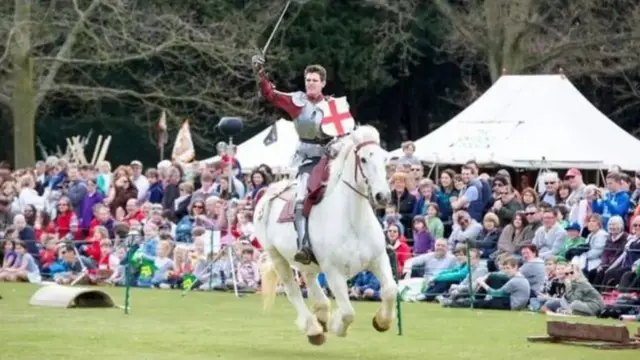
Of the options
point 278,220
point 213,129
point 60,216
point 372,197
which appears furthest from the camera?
point 213,129

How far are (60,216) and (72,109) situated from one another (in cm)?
2094

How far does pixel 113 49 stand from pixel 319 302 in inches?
955

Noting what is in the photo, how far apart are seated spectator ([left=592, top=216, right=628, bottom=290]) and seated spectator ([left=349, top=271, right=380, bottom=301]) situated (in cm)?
351

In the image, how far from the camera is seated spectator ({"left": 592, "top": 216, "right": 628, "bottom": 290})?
20.8 m

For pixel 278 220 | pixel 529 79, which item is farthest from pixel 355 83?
pixel 278 220

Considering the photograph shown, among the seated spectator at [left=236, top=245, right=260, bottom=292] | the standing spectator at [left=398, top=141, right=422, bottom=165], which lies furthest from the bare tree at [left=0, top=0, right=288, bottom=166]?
the seated spectator at [left=236, top=245, right=260, bottom=292]

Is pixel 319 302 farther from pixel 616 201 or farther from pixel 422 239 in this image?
pixel 422 239

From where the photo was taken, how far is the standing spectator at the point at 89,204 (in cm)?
2833

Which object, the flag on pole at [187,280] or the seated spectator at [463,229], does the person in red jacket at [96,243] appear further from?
the seated spectator at [463,229]

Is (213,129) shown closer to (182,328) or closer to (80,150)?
(80,150)

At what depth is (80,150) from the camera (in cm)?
4050

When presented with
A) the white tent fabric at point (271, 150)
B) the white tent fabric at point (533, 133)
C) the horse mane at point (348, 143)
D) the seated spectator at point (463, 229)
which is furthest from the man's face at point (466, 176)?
the white tent fabric at point (271, 150)

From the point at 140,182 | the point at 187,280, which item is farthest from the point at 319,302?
the point at 140,182

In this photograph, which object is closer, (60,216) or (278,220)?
(278,220)
